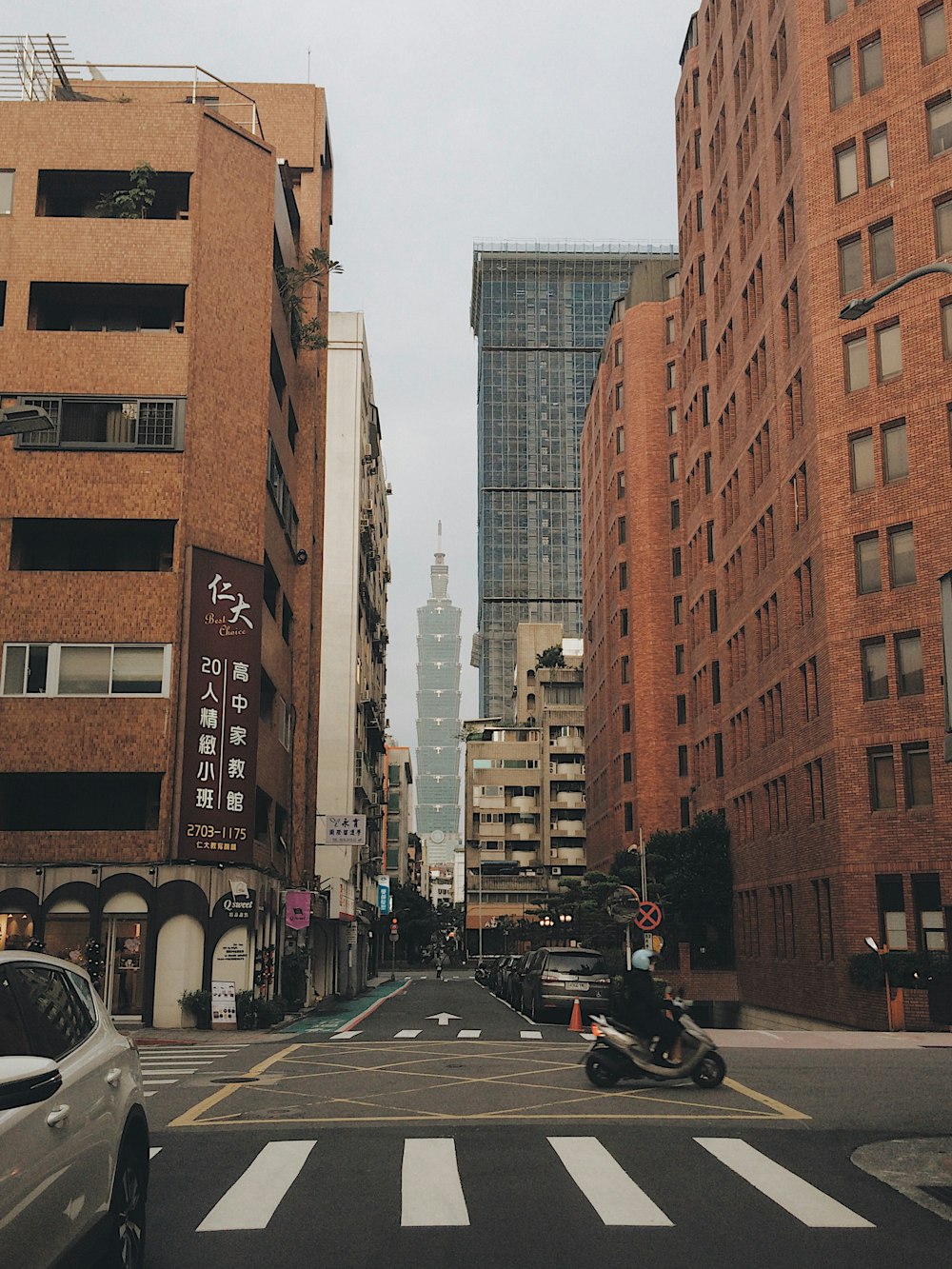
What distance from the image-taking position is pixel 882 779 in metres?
36.9

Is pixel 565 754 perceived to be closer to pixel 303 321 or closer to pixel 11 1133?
pixel 303 321

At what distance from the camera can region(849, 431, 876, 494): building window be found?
126 ft

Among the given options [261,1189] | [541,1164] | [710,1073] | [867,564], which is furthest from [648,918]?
[261,1189]

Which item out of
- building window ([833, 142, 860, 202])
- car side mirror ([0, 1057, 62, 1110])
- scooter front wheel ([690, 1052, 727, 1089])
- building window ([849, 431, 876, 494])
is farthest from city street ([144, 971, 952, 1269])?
building window ([833, 142, 860, 202])

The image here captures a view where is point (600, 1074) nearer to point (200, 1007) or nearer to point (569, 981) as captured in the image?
point (569, 981)

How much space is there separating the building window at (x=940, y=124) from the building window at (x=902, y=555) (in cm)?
1084

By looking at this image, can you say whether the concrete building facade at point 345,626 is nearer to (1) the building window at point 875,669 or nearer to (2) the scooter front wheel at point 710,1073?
(1) the building window at point 875,669

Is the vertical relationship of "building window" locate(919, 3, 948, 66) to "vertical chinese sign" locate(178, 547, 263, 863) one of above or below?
above

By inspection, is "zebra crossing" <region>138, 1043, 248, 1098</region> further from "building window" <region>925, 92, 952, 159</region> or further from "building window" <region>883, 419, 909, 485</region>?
"building window" <region>925, 92, 952, 159</region>

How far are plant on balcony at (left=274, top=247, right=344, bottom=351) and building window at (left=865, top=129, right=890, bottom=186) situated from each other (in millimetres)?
17524

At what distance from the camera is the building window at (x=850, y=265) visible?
40062 mm

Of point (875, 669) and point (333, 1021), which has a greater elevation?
point (875, 669)

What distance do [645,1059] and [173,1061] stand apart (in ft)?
29.6

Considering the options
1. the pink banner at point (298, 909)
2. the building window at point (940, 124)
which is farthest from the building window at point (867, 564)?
the pink banner at point (298, 909)
